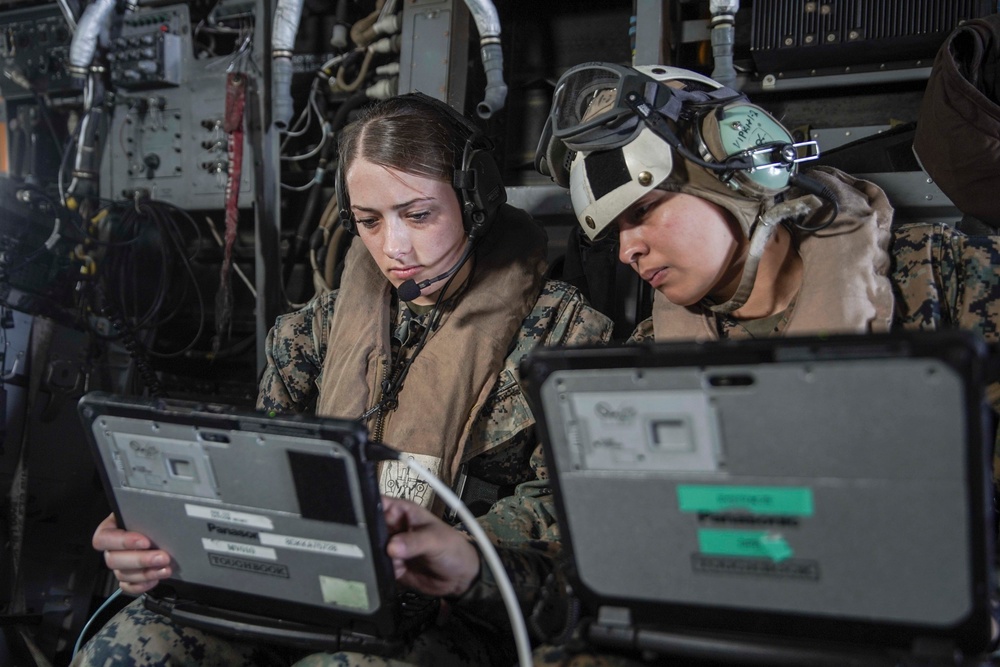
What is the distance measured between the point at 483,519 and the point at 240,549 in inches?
21.4

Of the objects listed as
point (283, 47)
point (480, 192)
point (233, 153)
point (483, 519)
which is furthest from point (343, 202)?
point (233, 153)

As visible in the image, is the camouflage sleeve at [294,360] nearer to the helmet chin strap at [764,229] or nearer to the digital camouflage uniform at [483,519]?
the digital camouflage uniform at [483,519]

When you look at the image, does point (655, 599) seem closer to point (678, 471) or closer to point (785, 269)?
point (678, 471)

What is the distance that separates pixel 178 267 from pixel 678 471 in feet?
8.96

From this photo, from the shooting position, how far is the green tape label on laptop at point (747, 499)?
29.5 inches

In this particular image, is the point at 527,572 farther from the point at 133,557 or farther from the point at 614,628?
the point at 133,557

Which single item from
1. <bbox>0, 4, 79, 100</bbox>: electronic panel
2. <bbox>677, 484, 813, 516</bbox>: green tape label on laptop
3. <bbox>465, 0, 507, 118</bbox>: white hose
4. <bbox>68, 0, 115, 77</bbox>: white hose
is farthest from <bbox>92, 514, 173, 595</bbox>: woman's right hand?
<bbox>0, 4, 79, 100</bbox>: electronic panel

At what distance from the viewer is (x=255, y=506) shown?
0.97 meters

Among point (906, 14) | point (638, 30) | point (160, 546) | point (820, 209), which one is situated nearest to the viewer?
point (160, 546)

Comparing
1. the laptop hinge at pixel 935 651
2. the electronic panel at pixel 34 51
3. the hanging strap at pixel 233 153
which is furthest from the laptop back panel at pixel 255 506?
the electronic panel at pixel 34 51

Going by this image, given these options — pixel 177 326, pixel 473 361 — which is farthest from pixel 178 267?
pixel 473 361

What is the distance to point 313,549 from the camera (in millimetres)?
969

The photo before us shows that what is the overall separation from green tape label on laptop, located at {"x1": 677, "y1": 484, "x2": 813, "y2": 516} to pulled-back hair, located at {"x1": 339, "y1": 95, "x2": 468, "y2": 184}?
1.00 meters

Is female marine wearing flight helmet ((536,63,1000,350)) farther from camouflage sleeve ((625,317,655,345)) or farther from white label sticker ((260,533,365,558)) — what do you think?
white label sticker ((260,533,365,558))
